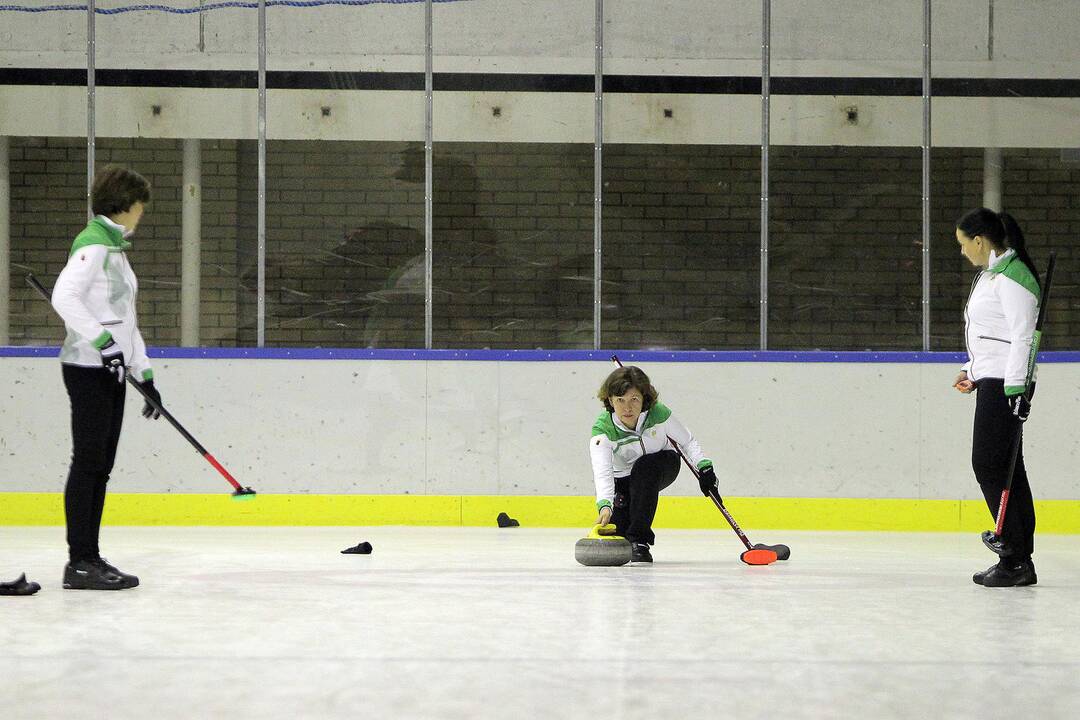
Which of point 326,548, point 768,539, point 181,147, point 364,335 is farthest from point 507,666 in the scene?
point 181,147

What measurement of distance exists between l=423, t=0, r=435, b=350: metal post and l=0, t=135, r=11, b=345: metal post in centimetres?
203

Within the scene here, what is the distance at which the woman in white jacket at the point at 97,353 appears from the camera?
11.7 ft

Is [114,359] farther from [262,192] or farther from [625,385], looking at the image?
[262,192]

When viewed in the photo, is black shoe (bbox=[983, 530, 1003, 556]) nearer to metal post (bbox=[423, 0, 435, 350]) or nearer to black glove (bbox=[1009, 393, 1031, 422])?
black glove (bbox=[1009, 393, 1031, 422])

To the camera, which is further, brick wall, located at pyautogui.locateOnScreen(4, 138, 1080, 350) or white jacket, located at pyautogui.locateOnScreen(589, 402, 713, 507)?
brick wall, located at pyautogui.locateOnScreen(4, 138, 1080, 350)

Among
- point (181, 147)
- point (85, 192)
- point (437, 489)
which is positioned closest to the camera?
point (437, 489)

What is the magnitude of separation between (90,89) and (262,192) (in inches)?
38.9

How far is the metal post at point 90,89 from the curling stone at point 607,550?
11.8 feet

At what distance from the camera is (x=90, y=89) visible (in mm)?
6855

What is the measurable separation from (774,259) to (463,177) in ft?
5.35

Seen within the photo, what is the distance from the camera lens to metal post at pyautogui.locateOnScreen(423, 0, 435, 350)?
269 inches

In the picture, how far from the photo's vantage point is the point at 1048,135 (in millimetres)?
7047

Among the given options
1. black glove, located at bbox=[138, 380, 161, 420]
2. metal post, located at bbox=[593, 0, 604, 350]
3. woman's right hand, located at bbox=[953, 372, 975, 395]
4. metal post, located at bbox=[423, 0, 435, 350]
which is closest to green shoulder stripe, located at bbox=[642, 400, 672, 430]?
woman's right hand, located at bbox=[953, 372, 975, 395]

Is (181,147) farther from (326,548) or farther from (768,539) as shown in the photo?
(768,539)
